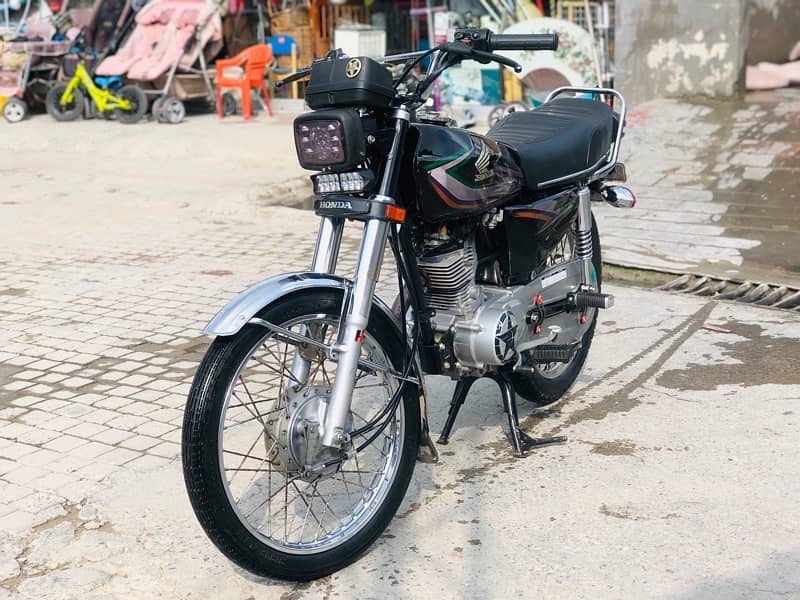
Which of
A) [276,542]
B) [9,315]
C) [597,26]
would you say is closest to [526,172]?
[276,542]

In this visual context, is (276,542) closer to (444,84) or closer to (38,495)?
(38,495)

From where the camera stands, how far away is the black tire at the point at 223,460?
9.61 ft

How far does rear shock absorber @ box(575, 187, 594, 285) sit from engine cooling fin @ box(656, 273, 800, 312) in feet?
5.96

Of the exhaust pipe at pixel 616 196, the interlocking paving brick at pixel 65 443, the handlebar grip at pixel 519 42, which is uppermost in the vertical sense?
the handlebar grip at pixel 519 42

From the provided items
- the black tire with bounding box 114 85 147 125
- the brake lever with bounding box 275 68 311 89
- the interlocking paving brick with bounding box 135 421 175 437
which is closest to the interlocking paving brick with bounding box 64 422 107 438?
the interlocking paving brick with bounding box 135 421 175 437

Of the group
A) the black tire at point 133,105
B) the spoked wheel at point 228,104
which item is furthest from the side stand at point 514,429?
the spoked wheel at point 228,104

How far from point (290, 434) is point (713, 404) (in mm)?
2134

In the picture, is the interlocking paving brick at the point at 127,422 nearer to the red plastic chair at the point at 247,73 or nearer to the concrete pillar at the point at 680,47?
the concrete pillar at the point at 680,47

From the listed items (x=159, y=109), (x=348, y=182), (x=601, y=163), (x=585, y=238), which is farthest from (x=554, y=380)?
(x=159, y=109)

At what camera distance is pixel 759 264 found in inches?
254

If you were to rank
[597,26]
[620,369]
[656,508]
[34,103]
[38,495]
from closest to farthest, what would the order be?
[656,508] < [38,495] < [620,369] < [597,26] < [34,103]

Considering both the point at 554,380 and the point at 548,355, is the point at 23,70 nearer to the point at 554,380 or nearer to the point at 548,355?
the point at 554,380

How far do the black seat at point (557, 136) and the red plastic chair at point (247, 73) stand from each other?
9490mm

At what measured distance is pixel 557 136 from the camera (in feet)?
13.5
